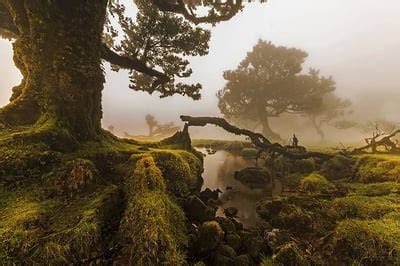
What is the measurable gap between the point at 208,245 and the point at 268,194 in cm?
830

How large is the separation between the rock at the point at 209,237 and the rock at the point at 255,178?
32.3 feet

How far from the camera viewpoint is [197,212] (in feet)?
29.4

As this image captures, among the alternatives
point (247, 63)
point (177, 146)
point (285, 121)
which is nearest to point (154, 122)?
point (247, 63)

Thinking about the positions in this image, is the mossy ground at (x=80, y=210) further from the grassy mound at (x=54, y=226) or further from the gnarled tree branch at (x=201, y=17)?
the gnarled tree branch at (x=201, y=17)

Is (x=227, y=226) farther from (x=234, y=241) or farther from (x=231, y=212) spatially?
(x=231, y=212)

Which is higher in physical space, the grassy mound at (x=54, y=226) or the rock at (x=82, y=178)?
the rock at (x=82, y=178)

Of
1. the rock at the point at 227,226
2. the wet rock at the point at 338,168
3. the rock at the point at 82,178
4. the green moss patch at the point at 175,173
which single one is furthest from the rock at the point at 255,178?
the rock at the point at 82,178

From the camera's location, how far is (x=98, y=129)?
526 inches

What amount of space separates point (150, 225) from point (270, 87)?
5267cm

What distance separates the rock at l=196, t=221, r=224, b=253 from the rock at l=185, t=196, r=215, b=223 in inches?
55.2

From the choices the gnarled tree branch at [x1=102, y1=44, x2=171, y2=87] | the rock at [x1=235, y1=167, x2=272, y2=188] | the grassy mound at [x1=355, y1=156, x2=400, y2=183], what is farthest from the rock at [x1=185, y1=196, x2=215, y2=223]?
the gnarled tree branch at [x1=102, y1=44, x2=171, y2=87]

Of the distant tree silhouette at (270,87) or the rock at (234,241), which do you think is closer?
the rock at (234,241)

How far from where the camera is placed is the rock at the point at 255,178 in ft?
55.9

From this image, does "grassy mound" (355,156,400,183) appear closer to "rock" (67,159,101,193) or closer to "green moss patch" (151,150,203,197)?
"green moss patch" (151,150,203,197)
